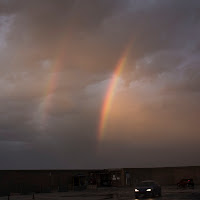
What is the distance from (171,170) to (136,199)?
123 feet

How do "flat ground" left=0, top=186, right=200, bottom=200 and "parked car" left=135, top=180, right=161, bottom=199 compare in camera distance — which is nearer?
"flat ground" left=0, top=186, right=200, bottom=200

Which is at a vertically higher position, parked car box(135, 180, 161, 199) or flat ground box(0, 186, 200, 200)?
parked car box(135, 180, 161, 199)

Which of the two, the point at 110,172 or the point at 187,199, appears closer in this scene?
the point at 187,199

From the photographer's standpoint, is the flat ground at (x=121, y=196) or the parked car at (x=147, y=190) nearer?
the flat ground at (x=121, y=196)

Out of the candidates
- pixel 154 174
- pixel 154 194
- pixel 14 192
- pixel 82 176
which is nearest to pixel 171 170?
pixel 154 174

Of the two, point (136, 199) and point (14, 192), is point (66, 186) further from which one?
point (136, 199)

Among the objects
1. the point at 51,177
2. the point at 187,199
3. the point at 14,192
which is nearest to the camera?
the point at 187,199

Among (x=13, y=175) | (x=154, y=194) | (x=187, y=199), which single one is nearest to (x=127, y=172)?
(x=13, y=175)

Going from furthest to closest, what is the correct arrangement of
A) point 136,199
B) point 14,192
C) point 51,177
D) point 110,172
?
point 110,172, point 51,177, point 14,192, point 136,199

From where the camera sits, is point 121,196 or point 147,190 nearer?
point 147,190

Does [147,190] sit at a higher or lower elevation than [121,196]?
higher

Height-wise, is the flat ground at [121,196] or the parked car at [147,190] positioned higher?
the parked car at [147,190]

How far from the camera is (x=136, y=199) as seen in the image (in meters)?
30.7

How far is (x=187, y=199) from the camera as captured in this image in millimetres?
27812
